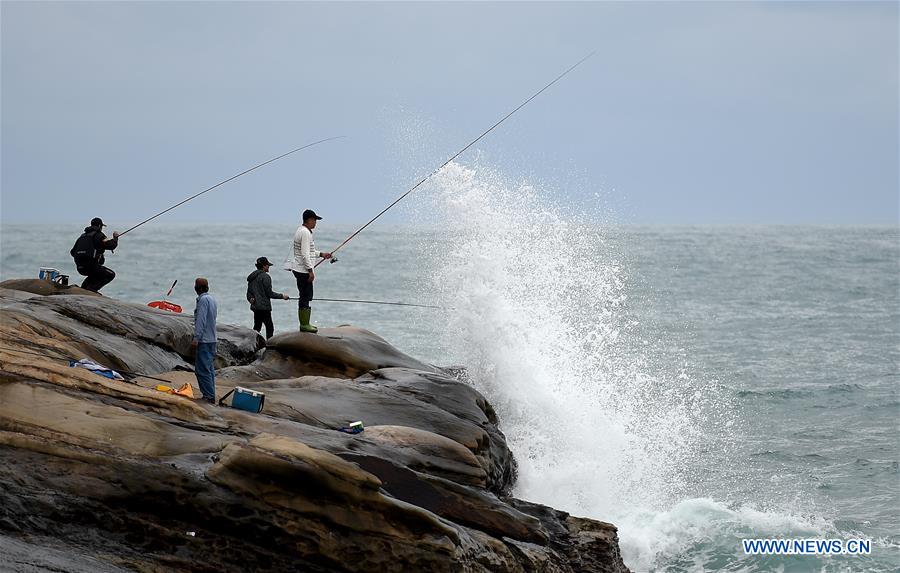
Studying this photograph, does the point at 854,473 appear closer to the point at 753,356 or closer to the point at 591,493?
the point at 591,493

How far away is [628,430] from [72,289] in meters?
8.81

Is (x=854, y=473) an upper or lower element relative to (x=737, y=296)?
lower

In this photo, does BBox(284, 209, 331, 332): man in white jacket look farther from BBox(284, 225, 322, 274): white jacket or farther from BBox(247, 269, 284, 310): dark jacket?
BBox(247, 269, 284, 310): dark jacket

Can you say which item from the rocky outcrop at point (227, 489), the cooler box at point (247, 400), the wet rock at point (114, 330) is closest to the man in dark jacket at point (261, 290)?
the wet rock at point (114, 330)

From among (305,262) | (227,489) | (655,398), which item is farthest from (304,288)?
(655,398)

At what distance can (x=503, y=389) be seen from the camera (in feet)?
53.5

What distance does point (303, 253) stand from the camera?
14.3 meters

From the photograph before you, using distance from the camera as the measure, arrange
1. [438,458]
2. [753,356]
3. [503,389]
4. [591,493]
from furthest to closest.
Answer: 1. [753,356]
2. [503,389]
3. [591,493]
4. [438,458]

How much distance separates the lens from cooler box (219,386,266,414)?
10422 millimetres

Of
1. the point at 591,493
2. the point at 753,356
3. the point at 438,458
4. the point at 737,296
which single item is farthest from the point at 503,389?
the point at 737,296

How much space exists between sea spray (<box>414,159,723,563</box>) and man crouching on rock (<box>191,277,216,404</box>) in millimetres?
4913

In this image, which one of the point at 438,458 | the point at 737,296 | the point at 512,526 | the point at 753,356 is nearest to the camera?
the point at 512,526

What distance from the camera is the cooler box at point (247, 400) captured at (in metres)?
10.4

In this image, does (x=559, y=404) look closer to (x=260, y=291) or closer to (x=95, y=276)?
(x=260, y=291)
